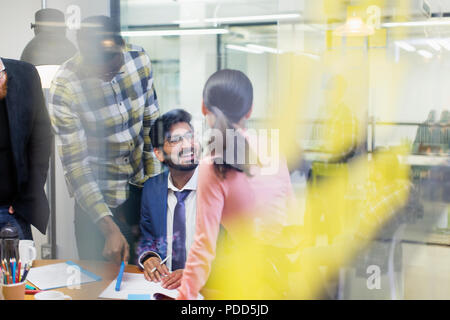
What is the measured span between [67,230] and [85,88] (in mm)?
620

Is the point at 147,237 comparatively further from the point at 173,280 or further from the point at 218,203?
the point at 218,203

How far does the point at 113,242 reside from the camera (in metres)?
2.03

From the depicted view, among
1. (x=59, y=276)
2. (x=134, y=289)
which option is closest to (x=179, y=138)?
(x=134, y=289)

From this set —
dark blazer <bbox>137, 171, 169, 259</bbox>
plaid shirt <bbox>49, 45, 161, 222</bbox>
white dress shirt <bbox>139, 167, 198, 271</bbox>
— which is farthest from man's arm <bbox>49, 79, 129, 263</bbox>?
white dress shirt <bbox>139, 167, 198, 271</bbox>

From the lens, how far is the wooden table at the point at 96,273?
1.74 m

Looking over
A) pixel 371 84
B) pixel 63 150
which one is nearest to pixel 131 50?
pixel 63 150

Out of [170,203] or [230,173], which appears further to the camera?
[170,203]

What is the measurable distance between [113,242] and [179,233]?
1.03 feet

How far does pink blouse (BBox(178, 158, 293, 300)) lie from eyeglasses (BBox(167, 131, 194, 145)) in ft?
0.35

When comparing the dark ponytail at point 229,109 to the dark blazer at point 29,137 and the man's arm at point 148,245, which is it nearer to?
the man's arm at point 148,245

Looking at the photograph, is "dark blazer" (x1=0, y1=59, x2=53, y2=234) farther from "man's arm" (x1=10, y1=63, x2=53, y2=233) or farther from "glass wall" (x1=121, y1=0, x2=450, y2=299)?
"glass wall" (x1=121, y1=0, x2=450, y2=299)

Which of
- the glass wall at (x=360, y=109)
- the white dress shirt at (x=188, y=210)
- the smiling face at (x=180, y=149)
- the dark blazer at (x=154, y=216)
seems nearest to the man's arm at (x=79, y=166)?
the dark blazer at (x=154, y=216)

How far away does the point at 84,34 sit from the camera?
2.05m

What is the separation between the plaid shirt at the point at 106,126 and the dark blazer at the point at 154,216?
0.15ft
